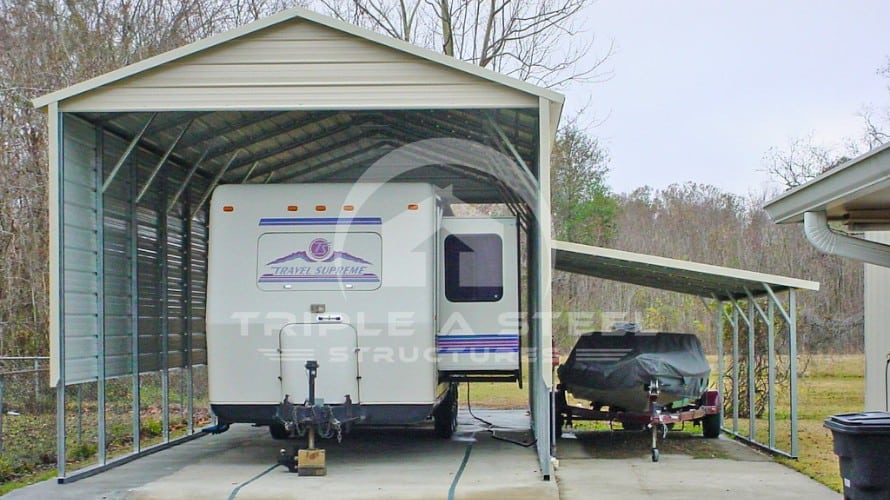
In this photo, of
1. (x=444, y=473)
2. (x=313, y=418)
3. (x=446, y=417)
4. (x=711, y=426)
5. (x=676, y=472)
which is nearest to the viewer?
(x=313, y=418)

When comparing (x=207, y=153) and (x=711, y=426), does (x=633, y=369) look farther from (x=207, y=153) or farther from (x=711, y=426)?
(x=207, y=153)

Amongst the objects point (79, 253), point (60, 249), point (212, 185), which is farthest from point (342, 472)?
point (212, 185)

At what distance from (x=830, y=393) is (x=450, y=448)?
14.0m

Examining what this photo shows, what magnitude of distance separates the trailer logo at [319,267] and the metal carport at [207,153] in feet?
4.92

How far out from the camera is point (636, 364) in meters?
12.5

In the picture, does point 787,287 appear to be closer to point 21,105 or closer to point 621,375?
point 621,375

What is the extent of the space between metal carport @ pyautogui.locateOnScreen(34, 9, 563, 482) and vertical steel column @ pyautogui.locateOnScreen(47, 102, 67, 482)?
0.02 m

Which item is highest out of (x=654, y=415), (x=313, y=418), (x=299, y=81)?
(x=299, y=81)

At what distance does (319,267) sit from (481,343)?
2.24 m

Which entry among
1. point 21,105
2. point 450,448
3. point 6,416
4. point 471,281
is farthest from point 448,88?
point 21,105

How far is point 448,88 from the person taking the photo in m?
9.82

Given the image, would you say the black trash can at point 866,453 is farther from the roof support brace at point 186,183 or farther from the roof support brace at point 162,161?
the roof support brace at point 186,183

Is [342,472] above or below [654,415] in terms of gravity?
below

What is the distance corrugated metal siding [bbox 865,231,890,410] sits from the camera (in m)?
12.1
